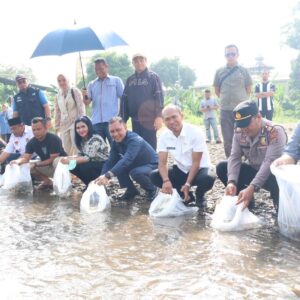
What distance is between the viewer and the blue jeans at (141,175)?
4.46m

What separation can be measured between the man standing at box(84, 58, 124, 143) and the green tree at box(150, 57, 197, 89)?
48.2 meters

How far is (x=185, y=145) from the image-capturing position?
13.3 feet

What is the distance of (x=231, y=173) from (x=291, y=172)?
2.21 feet

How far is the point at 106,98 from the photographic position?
5535 mm

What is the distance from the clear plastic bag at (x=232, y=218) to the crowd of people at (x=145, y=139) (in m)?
→ 0.10

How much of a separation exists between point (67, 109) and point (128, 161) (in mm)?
1867

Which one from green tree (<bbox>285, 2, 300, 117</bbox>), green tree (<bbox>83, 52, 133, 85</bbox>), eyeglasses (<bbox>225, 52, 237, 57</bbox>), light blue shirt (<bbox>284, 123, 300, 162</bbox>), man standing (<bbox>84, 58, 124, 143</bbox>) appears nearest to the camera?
light blue shirt (<bbox>284, 123, 300, 162</bbox>)

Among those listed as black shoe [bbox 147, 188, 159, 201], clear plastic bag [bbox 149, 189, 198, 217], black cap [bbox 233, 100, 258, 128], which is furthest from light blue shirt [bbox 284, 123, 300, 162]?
black shoe [bbox 147, 188, 159, 201]

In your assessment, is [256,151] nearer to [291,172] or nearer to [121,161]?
[291,172]

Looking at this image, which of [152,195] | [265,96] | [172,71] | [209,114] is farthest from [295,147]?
[172,71]

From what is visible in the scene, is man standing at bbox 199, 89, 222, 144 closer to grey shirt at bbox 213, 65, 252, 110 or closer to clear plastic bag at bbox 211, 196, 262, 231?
grey shirt at bbox 213, 65, 252, 110

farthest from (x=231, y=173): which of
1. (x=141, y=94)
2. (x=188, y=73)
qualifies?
(x=188, y=73)

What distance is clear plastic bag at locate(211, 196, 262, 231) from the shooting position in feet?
10.9

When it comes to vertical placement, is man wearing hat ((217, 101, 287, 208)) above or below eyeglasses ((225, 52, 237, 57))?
below
